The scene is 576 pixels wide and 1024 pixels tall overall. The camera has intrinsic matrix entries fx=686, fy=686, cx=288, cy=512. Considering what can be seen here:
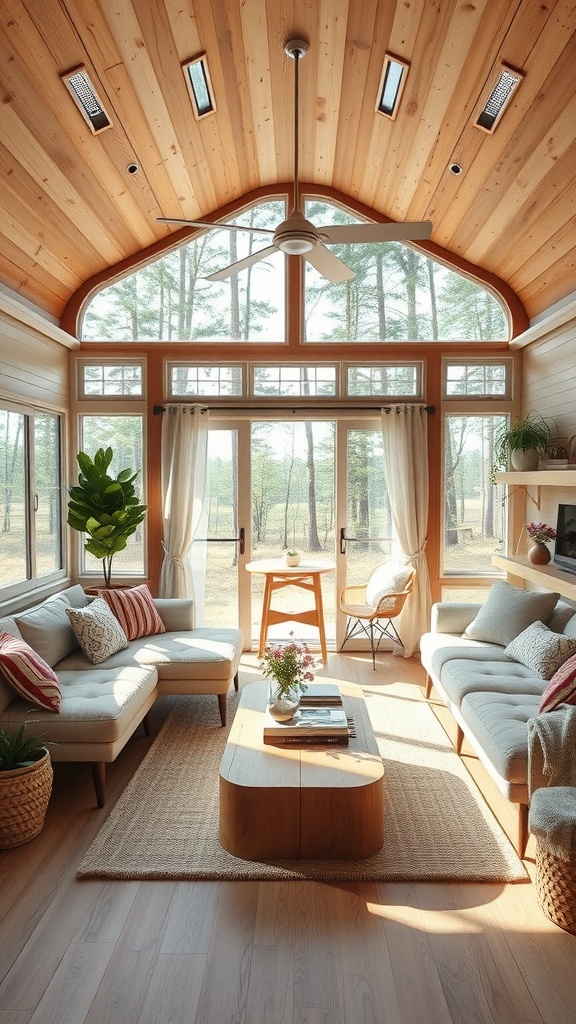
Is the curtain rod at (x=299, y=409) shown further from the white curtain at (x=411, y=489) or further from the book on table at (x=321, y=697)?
the book on table at (x=321, y=697)

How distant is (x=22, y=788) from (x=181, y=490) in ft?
10.9

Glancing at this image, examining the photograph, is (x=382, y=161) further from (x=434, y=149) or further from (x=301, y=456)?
(x=301, y=456)

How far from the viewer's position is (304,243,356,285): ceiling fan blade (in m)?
3.54

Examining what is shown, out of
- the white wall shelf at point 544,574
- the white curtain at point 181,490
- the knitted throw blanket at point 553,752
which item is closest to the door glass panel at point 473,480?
the white wall shelf at point 544,574

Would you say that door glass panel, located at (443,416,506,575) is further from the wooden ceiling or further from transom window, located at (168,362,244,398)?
transom window, located at (168,362,244,398)

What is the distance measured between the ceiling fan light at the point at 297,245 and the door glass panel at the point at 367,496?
9.12 ft

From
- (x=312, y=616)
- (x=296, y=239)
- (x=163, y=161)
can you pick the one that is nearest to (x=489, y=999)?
(x=296, y=239)

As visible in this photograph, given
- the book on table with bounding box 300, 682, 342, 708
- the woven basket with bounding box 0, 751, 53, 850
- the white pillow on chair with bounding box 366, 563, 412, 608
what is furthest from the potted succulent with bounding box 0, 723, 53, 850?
the white pillow on chair with bounding box 366, 563, 412, 608

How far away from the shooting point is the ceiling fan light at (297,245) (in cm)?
334

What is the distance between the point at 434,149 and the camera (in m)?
4.54

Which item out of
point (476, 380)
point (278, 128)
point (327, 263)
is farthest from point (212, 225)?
point (476, 380)

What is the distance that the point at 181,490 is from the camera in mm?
5945

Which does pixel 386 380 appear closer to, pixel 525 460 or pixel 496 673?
pixel 525 460

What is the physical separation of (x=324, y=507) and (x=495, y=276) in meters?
2.47
